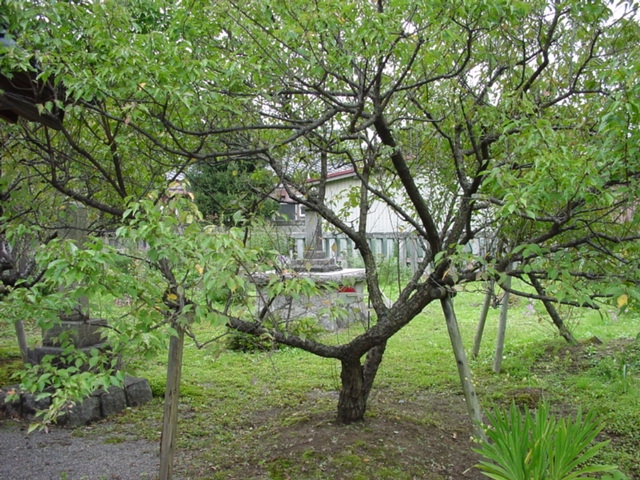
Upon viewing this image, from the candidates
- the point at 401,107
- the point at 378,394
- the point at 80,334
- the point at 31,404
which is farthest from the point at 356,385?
the point at 31,404

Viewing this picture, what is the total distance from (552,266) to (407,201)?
2580mm

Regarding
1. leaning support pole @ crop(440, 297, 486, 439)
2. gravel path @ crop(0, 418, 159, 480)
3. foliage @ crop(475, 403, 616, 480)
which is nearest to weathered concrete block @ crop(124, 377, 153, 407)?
gravel path @ crop(0, 418, 159, 480)

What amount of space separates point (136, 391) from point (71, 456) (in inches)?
44.2

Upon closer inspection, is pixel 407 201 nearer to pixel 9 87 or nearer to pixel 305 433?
pixel 305 433

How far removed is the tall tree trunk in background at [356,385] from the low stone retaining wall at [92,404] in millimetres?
2066

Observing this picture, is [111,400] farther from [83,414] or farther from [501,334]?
[501,334]

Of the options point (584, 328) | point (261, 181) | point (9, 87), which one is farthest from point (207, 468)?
point (584, 328)

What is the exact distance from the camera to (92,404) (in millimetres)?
4641

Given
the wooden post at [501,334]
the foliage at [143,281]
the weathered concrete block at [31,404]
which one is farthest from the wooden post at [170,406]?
the wooden post at [501,334]

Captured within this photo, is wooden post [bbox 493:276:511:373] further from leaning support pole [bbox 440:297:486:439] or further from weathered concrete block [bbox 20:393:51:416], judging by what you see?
weathered concrete block [bbox 20:393:51:416]

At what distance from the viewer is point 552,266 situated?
2.79 m

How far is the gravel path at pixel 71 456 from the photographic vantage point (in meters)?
3.65

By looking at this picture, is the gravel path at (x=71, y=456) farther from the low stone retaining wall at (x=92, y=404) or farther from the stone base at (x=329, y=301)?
the stone base at (x=329, y=301)

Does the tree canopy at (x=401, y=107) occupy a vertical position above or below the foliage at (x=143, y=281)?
above
